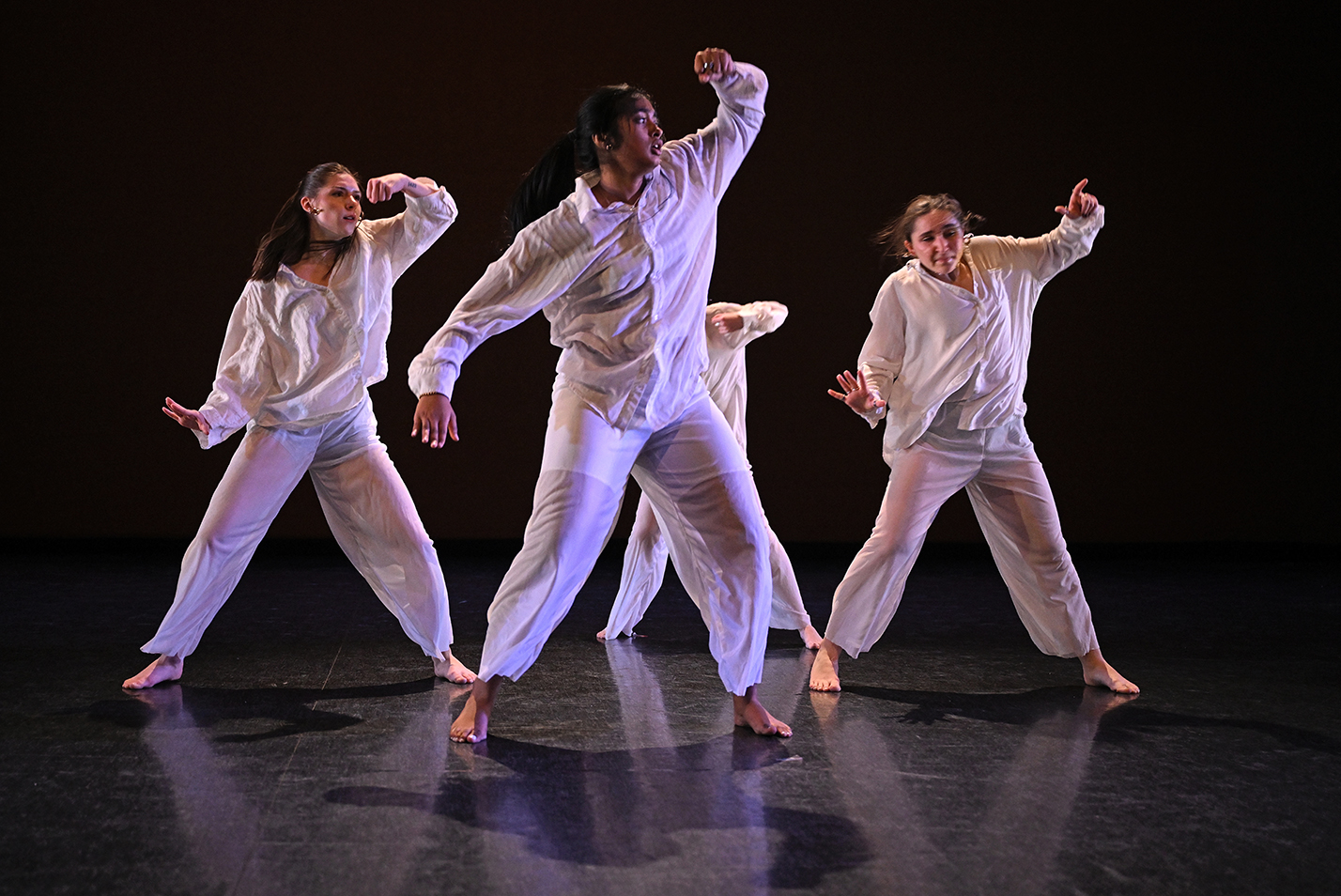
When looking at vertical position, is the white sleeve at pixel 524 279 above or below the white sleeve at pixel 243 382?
above

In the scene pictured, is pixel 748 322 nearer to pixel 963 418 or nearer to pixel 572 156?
pixel 963 418

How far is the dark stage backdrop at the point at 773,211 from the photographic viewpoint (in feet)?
19.4

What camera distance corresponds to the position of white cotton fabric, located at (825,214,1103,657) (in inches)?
124

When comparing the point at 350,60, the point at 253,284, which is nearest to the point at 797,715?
the point at 253,284

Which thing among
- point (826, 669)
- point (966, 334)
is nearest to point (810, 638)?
point (826, 669)

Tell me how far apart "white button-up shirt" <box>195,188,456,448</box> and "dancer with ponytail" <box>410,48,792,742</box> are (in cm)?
82

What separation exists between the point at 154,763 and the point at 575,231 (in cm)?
141

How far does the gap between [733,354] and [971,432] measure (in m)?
1.03

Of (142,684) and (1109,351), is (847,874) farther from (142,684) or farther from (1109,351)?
(1109,351)

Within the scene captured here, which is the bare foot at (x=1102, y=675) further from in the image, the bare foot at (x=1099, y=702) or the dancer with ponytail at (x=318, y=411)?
the dancer with ponytail at (x=318, y=411)

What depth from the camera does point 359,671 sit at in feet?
10.8

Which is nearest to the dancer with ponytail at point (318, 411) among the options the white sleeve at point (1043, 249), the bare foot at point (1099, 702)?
the white sleeve at point (1043, 249)

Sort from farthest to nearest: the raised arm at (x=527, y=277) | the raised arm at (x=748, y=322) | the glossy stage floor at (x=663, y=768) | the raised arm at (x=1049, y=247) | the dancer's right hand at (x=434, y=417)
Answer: the raised arm at (x=748, y=322), the raised arm at (x=1049, y=247), the raised arm at (x=527, y=277), the dancer's right hand at (x=434, y=417), the glossy stage floor at (x=663, y=768)

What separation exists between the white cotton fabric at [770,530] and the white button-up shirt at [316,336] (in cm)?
107
